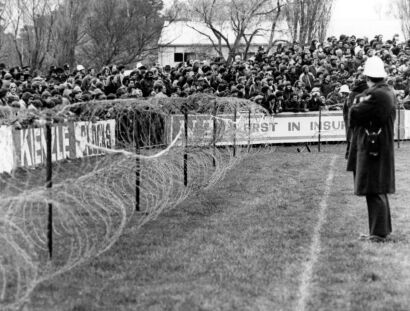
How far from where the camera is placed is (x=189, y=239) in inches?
363

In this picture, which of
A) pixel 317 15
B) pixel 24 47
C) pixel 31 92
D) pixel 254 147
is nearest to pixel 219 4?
pixel 317 15

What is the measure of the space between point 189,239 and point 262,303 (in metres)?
2.73

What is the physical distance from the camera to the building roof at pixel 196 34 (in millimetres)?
47375

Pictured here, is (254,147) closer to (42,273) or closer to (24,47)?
(42,273)

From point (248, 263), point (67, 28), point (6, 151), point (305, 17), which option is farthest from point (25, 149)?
point (305, 17)

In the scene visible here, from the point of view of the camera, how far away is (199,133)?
48.8 feet

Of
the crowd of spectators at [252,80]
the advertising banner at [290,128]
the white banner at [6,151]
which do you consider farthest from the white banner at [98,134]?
the advertising banner at [290,128]

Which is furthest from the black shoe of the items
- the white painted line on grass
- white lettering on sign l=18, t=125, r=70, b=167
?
white lettering on sign l=18, t=125, r=70, b=167

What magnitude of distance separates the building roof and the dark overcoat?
36954mm

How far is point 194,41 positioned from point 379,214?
146 ft

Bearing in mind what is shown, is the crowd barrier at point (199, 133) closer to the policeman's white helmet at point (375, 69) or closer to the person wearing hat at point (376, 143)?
the person wearing hat at point (376, 143)

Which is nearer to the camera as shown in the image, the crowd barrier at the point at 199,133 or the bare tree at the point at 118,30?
the crowd barrier at the point at 199,133

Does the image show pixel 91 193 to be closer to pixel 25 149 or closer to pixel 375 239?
pixel 375 239

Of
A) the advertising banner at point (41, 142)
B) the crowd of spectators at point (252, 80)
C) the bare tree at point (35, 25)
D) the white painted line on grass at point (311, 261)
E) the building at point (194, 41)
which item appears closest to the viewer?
the white painted line on grass at point (311, 261)
